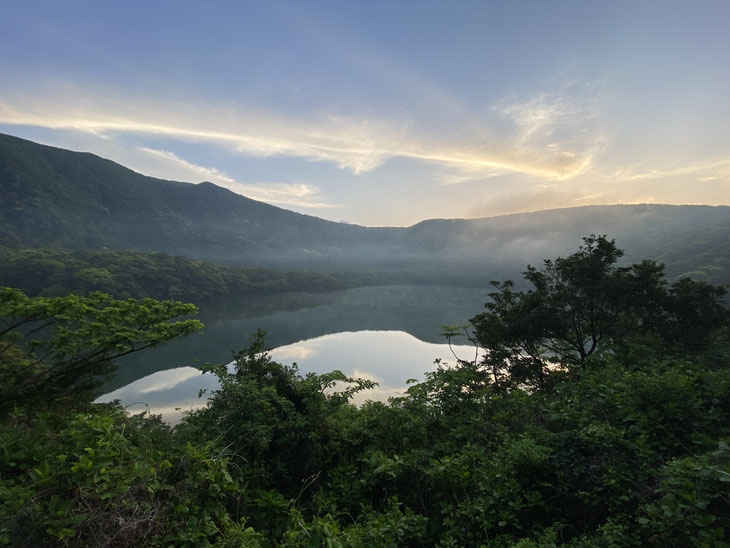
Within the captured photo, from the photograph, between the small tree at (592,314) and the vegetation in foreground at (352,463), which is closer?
the vegetation in foreground at (352,463)

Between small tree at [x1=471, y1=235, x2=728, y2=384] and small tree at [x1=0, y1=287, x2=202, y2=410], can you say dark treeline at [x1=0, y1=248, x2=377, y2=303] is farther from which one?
small tree at [x1=471, y1=235, x2=728, y2=384]

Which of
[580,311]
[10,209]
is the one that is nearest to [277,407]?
[580,311]

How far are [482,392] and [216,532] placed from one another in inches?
220

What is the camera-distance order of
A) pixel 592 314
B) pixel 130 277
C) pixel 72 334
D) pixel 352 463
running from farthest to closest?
pixel 130 277
pixel 592 314
pixel 72 334
pixel 352 463

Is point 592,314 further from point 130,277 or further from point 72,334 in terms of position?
point 130,277

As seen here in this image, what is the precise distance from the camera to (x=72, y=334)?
275 inches

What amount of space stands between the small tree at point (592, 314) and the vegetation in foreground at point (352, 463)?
16.1ft

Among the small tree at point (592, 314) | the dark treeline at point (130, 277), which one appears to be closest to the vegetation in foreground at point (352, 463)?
the small tree at point (592, 314)

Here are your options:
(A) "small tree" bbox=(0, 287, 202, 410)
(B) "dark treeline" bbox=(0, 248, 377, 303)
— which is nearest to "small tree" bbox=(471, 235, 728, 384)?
(A) "small tree" bbox=(0, 287, 202, 410)

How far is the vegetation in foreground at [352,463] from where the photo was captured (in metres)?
2.76

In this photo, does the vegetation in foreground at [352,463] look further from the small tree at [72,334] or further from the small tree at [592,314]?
the small tree at [592,314]

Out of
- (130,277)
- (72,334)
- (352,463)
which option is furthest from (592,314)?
(130,277)

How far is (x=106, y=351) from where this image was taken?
7.41m

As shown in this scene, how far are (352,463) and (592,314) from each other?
11.8 meters
